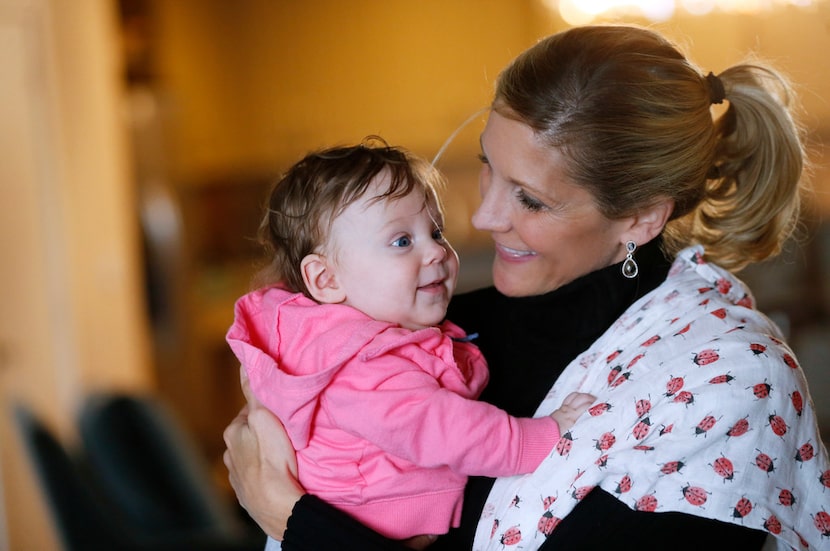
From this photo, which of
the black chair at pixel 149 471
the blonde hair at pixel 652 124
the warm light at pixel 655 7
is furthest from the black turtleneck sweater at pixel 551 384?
the warm light at pixel 655 7

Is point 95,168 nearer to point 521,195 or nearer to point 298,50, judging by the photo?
point 298,50

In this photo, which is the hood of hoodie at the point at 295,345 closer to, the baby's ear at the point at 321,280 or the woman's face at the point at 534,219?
the baby's ear at the point at 321,280

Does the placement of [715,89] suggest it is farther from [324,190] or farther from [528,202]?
[324,190]

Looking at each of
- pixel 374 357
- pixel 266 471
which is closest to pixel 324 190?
pixel 374 357

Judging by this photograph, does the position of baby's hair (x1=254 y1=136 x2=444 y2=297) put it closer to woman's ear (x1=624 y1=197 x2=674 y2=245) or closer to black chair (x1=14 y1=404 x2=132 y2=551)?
woman's ear (x1=624 y1=197 x2=674 y2=245)

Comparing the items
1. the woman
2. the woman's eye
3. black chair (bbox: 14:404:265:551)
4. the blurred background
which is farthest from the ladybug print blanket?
the blurred background

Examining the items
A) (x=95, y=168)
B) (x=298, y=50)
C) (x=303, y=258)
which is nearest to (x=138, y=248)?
(x=95, y=168)

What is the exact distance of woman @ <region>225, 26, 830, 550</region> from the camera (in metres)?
1.16

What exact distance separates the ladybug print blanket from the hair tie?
0.34 m

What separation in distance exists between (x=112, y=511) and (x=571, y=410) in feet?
8.05

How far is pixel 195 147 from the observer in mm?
4801

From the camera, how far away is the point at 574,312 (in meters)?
1.40

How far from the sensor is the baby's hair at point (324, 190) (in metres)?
1.27

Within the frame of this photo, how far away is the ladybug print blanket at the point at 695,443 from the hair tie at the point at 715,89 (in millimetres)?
337
